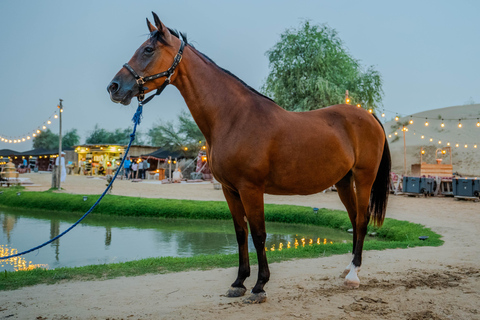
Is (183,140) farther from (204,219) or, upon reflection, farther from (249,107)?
(249,107)

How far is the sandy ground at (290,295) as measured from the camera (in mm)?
2627

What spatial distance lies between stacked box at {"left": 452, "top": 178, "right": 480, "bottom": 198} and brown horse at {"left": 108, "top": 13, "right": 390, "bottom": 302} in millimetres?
12777

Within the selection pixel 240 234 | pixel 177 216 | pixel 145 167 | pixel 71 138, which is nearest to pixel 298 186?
pixel 240 234

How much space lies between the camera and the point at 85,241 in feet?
23.8

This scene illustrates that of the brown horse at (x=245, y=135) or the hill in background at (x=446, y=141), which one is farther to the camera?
the hill in background at (x=446, y=141)

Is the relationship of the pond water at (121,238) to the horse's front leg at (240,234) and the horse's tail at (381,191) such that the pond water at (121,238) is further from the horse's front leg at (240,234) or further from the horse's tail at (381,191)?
the horse's front leg at (240,234)

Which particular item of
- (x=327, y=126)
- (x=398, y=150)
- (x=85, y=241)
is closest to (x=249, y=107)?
(x=327, y=126)

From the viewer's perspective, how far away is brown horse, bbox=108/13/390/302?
9.26ft

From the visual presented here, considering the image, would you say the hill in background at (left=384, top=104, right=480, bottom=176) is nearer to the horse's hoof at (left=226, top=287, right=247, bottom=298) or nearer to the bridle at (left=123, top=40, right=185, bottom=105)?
the horse's hoof at (left=226, top=287, right=247, bottom=298)

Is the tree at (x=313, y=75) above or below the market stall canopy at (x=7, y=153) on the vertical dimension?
above

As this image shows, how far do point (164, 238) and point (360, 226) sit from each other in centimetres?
503

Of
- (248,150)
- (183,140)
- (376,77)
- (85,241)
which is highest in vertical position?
(376,77)

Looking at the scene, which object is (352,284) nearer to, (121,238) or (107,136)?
(121,238)

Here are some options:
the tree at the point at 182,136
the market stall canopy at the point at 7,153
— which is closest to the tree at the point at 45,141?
the market stall canopy at the point at 7,153
